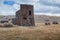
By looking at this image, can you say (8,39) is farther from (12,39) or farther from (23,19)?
(23,19)

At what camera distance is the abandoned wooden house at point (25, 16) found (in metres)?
39.9

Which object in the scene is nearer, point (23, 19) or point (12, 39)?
point (12, 39)

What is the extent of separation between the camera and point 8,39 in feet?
58.6

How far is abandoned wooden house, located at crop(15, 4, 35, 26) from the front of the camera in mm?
39875

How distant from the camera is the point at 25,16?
135 feet

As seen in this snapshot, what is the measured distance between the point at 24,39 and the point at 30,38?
0.75 metres

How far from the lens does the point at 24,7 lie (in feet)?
132

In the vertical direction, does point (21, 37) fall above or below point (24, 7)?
below

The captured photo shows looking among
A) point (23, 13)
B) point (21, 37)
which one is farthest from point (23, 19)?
point (21, 37)

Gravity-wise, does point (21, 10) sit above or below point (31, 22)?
above

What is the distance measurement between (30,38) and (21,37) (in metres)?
1.15

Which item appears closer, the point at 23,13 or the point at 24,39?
the point at 24,39

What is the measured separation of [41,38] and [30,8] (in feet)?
76.7

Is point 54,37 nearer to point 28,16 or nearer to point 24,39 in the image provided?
point 24,39
